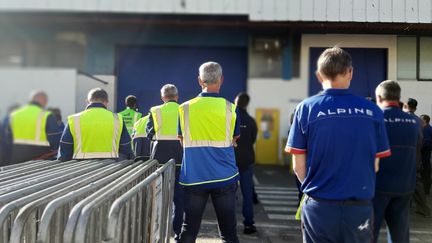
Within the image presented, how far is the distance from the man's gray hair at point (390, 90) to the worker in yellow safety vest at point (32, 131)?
7.87ft

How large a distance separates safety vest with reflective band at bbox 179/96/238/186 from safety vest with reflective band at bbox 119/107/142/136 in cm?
90

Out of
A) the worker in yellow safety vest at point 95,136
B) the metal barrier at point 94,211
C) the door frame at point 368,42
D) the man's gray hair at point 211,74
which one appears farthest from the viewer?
the worker in yellow safety vest at point 95,136

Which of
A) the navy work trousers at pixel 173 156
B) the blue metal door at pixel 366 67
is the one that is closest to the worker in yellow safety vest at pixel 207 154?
the blue metal door at pixel 366 67

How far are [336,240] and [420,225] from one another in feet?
12.1

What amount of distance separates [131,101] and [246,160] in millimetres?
1795

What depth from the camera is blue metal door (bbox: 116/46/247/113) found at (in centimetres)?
411

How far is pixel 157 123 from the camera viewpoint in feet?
14.5

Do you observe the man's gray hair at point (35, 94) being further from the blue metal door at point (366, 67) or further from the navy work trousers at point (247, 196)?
the navy work trousers at point (247, 196)

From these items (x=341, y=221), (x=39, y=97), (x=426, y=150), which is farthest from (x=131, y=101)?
(x=426, y=150)

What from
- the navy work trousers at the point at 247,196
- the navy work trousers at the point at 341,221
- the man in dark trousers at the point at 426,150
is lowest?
the navy work trousers at the point at 247,196

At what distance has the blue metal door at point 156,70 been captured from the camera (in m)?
4.11

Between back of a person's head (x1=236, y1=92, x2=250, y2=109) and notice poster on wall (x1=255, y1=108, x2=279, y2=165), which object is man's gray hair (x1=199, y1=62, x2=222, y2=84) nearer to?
back of a person's head (x1=236, y1=92, x2=250, y2=109)

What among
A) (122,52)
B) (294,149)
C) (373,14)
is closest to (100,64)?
(122,52)

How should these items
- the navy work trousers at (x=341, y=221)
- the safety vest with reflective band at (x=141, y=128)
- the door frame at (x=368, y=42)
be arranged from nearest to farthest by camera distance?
the navy work trousers at (x=341, y=221) → the door frame at (x=368, y=42) → the safety vest with reflective band at (x=141, y=128)
